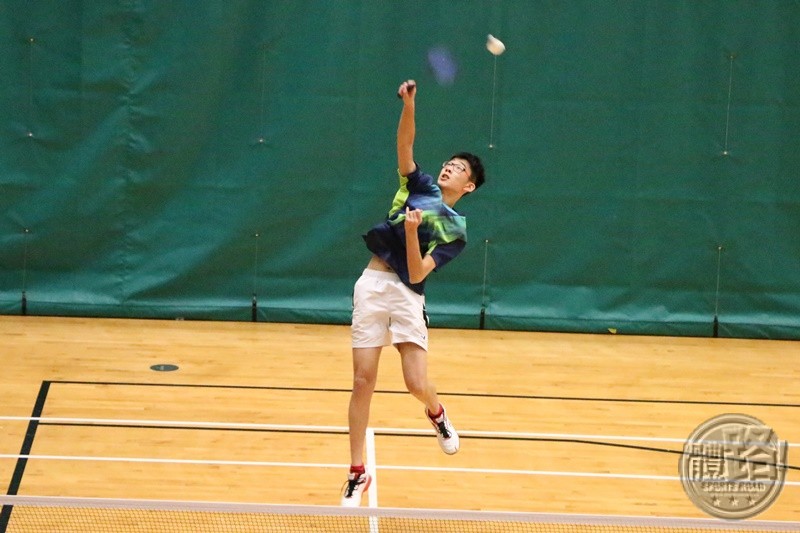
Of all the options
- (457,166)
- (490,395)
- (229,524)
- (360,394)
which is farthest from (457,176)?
(490,395)

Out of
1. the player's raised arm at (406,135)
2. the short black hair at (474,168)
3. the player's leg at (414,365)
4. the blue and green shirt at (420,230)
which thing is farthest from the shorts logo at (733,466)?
the player's raised arm at (406,135)

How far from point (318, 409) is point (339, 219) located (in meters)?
3.49

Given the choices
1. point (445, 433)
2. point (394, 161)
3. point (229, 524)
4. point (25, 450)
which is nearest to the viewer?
point (229, 524)

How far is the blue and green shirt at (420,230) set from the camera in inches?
228

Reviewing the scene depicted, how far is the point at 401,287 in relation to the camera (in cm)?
576

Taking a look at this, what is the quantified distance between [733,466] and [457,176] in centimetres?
261

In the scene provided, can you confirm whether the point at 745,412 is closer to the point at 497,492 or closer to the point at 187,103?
the point at 497,492

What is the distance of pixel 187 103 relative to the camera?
35.7 ft

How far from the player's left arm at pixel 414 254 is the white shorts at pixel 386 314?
0.12m

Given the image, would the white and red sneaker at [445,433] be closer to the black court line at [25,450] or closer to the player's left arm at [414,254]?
the player's left arm at [414,254]

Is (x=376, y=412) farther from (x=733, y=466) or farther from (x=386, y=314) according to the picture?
(x=733, y=466)

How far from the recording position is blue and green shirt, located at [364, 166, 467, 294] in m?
5.80

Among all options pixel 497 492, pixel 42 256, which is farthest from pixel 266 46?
pixel 497 492

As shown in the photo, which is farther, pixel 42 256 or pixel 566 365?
pixel 42 256
